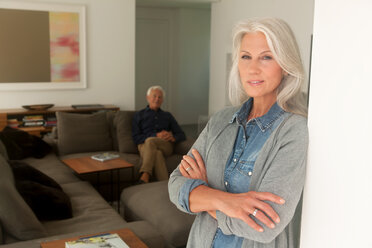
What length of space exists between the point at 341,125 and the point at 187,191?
0.61 m

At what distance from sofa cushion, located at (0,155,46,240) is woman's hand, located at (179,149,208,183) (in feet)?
4.40

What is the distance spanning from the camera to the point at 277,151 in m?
1.27

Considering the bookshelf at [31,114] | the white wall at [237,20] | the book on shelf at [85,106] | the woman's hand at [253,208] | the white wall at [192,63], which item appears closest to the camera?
A: the woman's hand at [253,208]

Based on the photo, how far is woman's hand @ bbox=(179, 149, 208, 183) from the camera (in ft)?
5.06

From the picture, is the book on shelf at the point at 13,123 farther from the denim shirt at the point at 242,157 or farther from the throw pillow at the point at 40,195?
the denim shirt at the point at 242,157

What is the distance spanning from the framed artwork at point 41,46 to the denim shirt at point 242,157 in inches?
221

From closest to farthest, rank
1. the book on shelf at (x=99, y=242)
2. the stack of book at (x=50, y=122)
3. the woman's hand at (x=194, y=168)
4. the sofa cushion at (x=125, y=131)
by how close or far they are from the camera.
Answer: the woman's hand at (x=194, y=168) → the book on shelf at (x=99, y=242) → the sofa cushion at (x=125, y=131) → the stack of book at (x=50, y=122)

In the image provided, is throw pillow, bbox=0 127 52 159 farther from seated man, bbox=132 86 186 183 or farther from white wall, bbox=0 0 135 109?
white wall, bbox=0 0 135 109

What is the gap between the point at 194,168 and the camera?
61.1 inches

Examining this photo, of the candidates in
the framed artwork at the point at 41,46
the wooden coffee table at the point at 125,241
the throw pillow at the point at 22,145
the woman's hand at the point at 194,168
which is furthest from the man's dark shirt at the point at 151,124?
the woman's hand at the point at 194,168

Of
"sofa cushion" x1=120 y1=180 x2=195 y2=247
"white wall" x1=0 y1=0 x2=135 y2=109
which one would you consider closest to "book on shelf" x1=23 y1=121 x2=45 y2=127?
"white wall" x1=0 y1=0 x2=135 y2=109

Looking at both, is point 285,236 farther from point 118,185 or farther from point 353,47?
point 118,185

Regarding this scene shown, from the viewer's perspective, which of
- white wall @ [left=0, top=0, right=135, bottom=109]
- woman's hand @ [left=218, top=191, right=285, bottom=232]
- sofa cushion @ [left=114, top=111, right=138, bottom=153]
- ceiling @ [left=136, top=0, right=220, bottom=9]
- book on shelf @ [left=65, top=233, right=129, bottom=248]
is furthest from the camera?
ceiling @ [left=136, top=0, right=220, bottom=9]

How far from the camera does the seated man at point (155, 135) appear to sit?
5.08 metres
